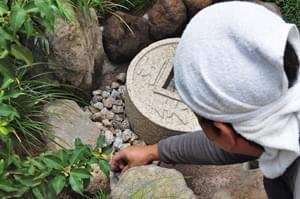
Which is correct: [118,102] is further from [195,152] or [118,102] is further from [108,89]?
[195,152]

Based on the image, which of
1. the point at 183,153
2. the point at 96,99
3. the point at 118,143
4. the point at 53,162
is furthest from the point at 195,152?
the point at 96,99

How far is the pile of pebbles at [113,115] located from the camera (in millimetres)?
2672

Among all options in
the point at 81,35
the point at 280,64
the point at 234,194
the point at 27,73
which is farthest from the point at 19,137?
the point at 280,64

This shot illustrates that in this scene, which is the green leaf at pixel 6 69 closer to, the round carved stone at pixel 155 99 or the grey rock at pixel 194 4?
the round carved stone at pixel 155 99

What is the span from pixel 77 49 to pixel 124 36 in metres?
0.46

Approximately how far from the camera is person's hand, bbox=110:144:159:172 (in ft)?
6.54

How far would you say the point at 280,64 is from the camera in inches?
45.4

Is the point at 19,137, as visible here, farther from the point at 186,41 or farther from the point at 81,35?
the point at 186,41

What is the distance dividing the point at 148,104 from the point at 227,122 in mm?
1385

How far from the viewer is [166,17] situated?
2965 millimetres

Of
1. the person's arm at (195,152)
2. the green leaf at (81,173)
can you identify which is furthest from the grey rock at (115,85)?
the green leaf at (81,173)

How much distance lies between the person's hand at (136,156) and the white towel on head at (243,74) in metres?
0.74

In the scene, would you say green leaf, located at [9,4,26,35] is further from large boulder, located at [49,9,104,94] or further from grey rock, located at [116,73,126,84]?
grey rock, located at [116,73,126,84]

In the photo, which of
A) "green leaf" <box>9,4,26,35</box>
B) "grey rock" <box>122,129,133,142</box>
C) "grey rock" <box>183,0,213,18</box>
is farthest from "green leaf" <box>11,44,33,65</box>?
"grey rock" <box>183,0,213,18</box>
